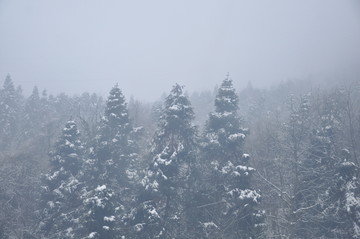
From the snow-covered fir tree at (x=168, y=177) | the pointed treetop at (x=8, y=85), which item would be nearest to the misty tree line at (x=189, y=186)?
the snow-covered fir tree at (x=168, y=177)

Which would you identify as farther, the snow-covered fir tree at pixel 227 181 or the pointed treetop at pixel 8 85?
the pointed treetop at pixel 8 85

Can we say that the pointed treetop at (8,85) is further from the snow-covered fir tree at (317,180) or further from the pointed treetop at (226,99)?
the snow-covered fir tree at (317,180)

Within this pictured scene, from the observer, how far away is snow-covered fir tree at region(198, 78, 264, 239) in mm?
23562

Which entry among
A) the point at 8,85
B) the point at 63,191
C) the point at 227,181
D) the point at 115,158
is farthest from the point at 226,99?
the point at 8,85

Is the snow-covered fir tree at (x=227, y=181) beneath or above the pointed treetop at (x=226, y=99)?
beneath

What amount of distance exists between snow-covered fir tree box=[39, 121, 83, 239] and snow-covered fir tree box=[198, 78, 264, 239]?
37.2ft

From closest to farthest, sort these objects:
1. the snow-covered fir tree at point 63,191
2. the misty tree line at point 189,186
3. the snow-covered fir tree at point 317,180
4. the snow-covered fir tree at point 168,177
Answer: the misty tree line at point 189,186
the snow-covered fir tree at point 168,177
the snow-covered fir tree at point 317,180
the snow-covered fir tree at point 63,191

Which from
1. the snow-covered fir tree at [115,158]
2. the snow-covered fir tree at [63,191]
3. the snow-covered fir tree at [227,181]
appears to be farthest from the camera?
the snow-covered fir tree at [115,158]

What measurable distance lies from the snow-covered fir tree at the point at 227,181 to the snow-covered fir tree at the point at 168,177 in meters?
1.77

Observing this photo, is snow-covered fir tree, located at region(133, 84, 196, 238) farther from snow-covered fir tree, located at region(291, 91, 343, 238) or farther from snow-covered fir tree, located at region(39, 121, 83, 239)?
snow-covered fir tree, located at region(291, 91, 343, 238)

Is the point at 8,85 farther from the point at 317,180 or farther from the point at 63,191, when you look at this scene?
the point at 317,180

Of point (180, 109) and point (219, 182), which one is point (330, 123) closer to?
point (219, 182)

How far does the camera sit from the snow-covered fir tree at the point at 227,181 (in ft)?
77.3

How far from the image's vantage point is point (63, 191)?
28.2 meters
